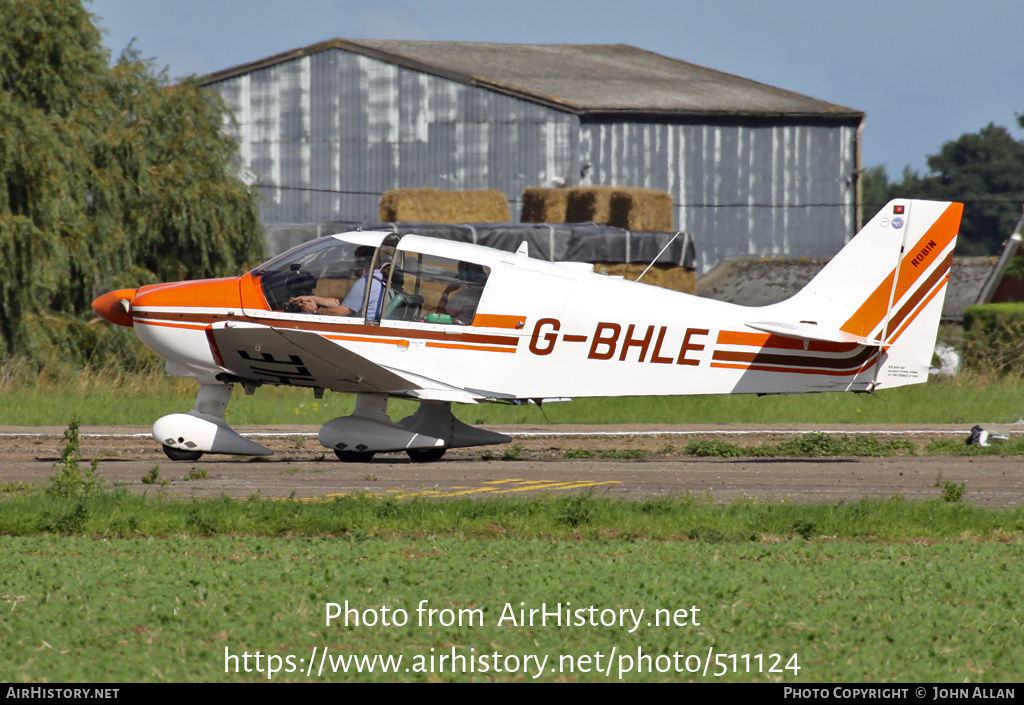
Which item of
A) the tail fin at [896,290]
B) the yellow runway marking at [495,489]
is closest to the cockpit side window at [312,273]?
the yellow runway marking at [495,489]

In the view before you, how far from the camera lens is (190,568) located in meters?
6.56

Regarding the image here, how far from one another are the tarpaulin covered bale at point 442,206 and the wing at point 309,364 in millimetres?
20232

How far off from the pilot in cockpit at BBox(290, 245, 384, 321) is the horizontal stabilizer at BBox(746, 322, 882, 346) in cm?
392

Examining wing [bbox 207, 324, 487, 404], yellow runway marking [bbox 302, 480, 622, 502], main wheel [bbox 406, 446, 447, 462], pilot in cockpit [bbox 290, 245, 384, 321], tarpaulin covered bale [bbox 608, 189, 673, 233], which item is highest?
tarpaulin covered bale [bbox 608, 189, 673, 233]

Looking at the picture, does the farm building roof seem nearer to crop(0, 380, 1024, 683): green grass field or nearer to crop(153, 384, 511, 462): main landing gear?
crop(153, 384, 511, 462): main landing gear

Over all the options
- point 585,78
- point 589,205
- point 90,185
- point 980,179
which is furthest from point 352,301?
point 980,179

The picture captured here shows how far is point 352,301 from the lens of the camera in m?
12.3

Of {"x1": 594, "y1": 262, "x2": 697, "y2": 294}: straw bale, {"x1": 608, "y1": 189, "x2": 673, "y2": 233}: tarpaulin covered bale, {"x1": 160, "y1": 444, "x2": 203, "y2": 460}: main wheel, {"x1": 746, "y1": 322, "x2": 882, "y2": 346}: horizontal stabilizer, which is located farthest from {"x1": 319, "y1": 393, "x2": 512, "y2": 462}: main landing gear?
{"x1": 608, "y1": 189, "x2": 673, "y2": 233}: tarpaulin covered bale

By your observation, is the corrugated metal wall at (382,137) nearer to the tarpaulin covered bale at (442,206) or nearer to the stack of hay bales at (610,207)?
the stack of hay bales at (610,207)

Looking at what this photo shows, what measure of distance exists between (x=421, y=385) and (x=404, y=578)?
6028mm

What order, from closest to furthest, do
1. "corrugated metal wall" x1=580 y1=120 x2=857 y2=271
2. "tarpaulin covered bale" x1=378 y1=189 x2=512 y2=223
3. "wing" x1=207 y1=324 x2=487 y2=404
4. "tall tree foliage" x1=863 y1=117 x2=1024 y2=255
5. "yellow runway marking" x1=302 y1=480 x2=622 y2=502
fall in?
"yellow runway marking" x1=302 y1=480 x2=622 y2=502 < "wing" x1=207 y1=324 x2=487 y2=404 < "tarpaulin covered bale" x1=378 y1=189 x2=512 y2=223 < "corrugated metal wall" x1=580 y1=120 x2=857 y2=271 < "tall tree foliage" x1=863 y1=117 x2=1024 y2=255

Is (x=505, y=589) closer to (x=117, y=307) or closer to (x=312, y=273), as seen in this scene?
(x=312, y=273)

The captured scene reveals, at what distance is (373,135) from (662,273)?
16718 mm

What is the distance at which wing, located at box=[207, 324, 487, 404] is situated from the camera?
11945mm
